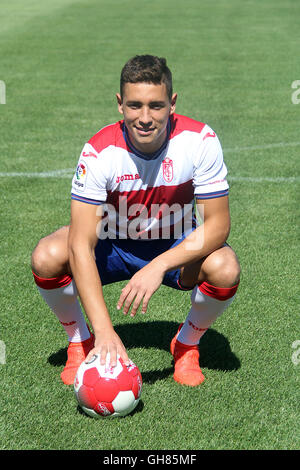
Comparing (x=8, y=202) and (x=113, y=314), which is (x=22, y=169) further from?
(x=113, y=314)

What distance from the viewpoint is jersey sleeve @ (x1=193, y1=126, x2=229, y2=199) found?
3.66 m

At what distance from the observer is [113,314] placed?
466cm

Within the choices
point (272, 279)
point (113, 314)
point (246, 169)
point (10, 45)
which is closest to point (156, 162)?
point (113, 314)

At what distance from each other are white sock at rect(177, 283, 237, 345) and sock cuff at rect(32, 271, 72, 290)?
78 centimetres

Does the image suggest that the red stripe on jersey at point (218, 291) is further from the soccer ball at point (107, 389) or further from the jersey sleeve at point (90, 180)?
the jersey sleeve at point (90, 180)

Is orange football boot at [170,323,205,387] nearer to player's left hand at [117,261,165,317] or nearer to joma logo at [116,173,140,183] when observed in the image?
player's left hand at [117,261,165,317]

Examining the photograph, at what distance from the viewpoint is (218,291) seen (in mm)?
3717

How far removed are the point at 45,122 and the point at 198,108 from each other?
8.02 feet

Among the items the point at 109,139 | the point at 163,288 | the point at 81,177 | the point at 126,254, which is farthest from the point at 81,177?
the point at 163,288

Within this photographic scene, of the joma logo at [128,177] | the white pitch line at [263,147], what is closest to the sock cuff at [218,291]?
the joma logo at [128,177]

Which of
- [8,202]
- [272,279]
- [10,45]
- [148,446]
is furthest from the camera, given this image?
[10,45]

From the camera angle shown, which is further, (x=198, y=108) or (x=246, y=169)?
(x=198, y=108)

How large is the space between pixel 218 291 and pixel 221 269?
0.15m

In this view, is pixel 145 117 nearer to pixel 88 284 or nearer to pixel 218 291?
pixel 88 284
